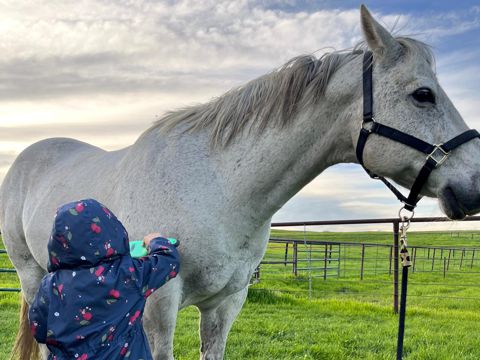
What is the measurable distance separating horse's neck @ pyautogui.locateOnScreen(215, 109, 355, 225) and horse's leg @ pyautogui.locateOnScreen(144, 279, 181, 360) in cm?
49

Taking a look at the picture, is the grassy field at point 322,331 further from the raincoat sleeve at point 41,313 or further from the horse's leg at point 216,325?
the raincoat sleeve at point 41,313

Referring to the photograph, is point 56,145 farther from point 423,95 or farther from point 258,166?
point 423,95

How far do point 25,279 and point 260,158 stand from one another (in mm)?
2679

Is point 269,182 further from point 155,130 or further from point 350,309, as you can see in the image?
point 350,309

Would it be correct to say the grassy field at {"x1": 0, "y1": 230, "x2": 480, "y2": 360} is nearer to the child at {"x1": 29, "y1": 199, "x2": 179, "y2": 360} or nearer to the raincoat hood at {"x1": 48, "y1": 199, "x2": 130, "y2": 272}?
the child at {"x1": 29, "y1": 199, "x2": 179, "y2": 360}

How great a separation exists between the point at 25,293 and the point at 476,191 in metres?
3.51

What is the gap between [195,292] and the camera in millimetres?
2256

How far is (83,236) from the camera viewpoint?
5.75ft

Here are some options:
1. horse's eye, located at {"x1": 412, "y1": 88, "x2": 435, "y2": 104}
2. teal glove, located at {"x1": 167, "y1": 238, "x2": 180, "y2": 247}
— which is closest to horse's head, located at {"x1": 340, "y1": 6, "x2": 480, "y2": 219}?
horse's eye, located at {"x1": 412, "y1": 88, "x2": 435, "y2": 104}

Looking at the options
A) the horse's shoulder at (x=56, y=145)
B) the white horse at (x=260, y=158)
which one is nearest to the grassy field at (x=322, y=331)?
the horse's shoulder at (x=56, y=145)

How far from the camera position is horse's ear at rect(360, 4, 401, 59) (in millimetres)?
1971

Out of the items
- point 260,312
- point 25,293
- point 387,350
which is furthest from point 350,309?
point 25,293

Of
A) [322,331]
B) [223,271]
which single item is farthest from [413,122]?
[322,331]

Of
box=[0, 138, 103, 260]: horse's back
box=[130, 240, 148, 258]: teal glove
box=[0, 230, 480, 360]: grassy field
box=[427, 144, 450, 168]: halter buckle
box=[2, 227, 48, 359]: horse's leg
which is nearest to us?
box=[427, 144, 450, 168]: halter buckle
